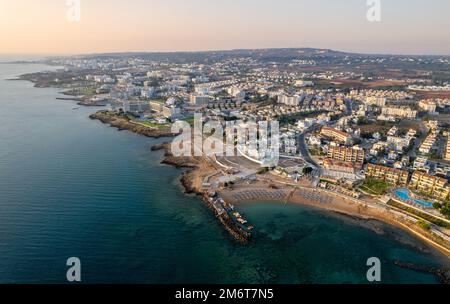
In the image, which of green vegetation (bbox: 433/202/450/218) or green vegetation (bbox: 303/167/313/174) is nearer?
green vegetation (bbox: 433/202/450/218)

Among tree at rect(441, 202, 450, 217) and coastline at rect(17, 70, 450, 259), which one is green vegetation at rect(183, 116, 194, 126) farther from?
tree at rect(441, 202, 450, 217)

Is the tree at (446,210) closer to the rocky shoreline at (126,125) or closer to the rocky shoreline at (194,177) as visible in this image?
the rocky shoreline at (194,177)

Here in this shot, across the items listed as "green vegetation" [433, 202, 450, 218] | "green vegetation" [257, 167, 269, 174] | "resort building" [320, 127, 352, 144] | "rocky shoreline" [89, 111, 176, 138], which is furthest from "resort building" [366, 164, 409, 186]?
"rocky shoreline" [89, 111, 176, 138]

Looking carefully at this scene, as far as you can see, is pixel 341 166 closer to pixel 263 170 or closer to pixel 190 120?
pixel 263 170

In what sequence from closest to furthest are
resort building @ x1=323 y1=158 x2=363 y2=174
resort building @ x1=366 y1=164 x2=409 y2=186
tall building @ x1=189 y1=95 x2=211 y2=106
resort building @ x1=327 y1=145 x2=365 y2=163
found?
resort building @ x1=366 y1=164 x2=409 y2=186 → resort building @ x1=323 y1=158 x2=363 y2=174 → resort building @ x1=327 y1=145 x2=365 y2=163 → tall building @ x1=189 y1=95 x2=211 y2=106

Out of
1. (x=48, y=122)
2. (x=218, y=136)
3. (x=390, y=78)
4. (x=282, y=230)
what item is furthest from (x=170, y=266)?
(x=390, y=78)

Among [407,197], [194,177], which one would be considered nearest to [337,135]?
[407,197]

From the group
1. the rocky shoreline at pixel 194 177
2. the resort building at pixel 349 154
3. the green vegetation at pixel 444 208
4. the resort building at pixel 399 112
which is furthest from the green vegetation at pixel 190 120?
the green vegetation at pixel 444 208
